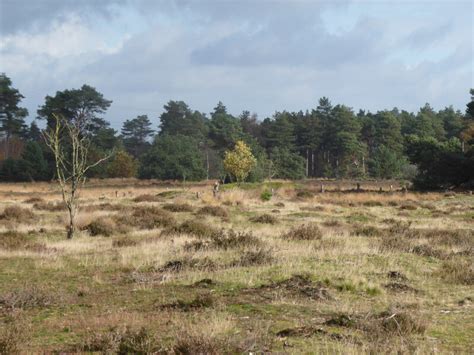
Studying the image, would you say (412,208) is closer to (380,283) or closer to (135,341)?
(380,283)

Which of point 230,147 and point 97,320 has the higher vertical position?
point 230,147

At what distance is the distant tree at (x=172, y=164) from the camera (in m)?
75.4

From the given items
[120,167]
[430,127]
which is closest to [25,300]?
[120,167]

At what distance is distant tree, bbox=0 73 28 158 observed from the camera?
78812 mm

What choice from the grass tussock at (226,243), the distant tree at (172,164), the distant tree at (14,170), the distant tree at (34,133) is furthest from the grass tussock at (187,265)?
the distant tree at (34,133)

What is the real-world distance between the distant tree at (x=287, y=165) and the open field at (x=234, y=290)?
65041mm

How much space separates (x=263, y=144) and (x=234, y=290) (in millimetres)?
95607

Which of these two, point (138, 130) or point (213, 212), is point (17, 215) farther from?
point (138, 130)

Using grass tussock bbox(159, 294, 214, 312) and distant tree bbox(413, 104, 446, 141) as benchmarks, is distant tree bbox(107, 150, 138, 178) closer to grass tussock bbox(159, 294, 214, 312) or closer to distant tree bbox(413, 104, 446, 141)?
distant tree bbox(413, 104, 446, 141)

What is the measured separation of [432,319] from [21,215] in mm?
18656

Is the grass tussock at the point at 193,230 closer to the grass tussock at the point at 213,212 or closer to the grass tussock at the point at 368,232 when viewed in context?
the grass tussock at the point at 368,232

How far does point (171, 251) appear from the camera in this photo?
42.6ft

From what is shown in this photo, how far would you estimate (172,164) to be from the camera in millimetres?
75688

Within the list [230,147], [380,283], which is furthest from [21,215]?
[230,147]
